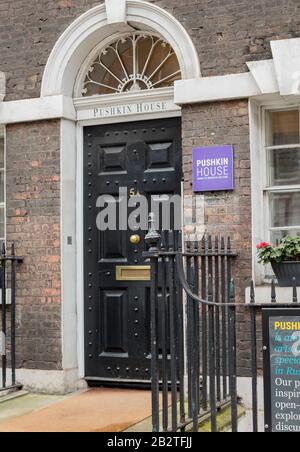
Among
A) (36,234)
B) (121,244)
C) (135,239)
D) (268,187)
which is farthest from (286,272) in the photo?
(36,234)

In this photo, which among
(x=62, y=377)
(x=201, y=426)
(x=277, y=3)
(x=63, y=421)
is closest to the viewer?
(x=201, y=426)

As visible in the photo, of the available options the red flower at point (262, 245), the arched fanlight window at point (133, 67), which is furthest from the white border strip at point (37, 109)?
the red flower at point (262, 245)

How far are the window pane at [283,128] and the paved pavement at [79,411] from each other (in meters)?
2.86

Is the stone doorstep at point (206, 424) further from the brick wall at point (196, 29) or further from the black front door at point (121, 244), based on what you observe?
the brick wall at point (196, 29)

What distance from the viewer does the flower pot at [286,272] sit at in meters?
6.68

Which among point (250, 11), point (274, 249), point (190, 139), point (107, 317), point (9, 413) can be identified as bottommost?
point (9, 413)

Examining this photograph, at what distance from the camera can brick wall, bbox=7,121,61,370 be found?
7820 mm

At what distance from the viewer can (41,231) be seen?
26.0ft

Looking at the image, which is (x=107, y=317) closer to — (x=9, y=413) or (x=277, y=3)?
(x=9, y=413)

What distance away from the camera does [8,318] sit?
26.4ft

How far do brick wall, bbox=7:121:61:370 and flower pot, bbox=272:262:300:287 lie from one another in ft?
7.70
